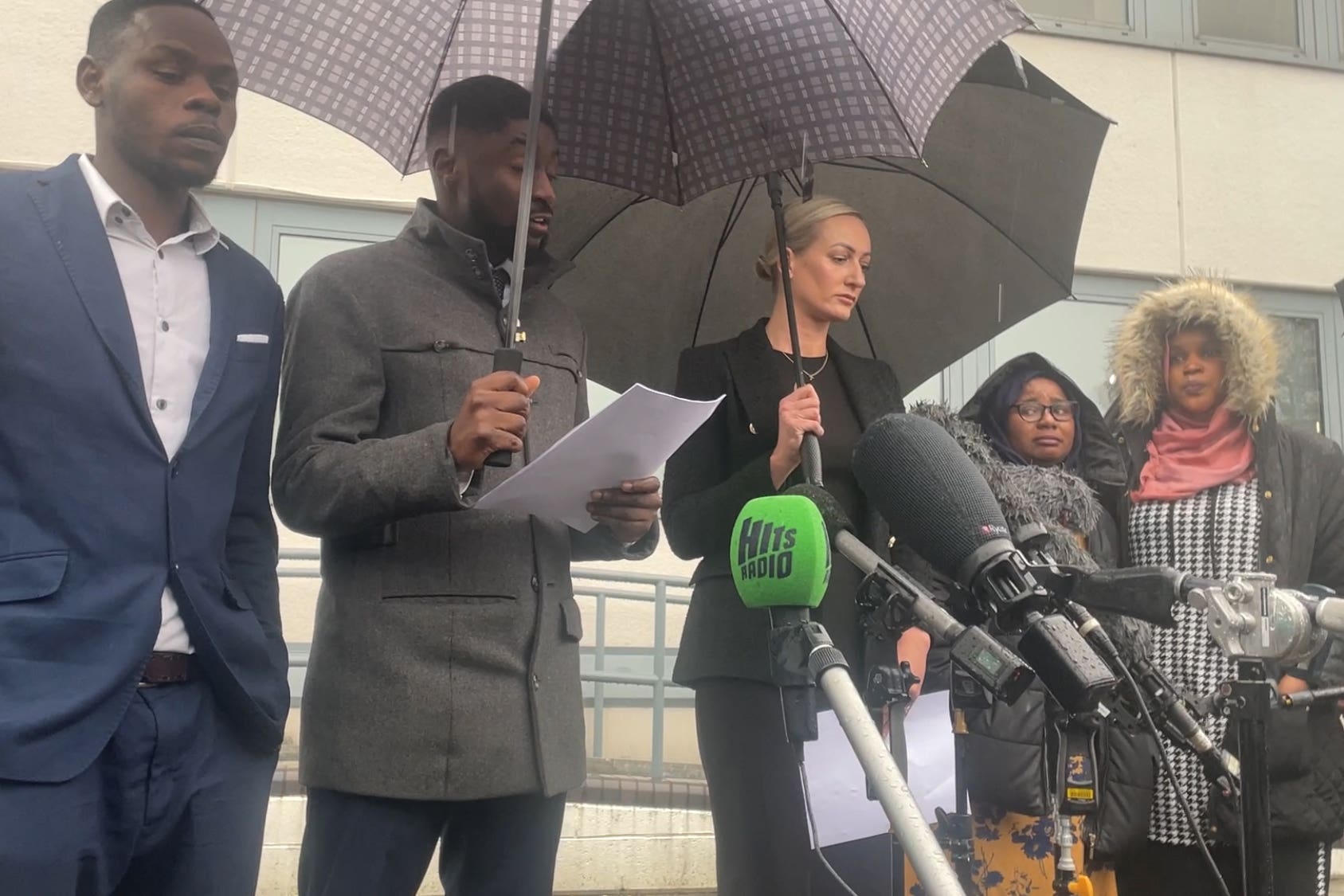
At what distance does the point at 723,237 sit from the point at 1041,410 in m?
1.02

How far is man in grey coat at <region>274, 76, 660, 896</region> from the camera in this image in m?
2.33

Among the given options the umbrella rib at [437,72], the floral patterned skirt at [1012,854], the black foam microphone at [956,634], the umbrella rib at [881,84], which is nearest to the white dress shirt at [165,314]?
the umbrella rib at [437,72]

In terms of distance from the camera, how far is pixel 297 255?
7371 mm

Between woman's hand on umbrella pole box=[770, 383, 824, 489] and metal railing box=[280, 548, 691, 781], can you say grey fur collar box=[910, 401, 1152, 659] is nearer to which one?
woman's hand on umbrella pole box=[770, 383, 824, 489]

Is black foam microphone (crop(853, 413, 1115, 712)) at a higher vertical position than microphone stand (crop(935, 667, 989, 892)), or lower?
higher

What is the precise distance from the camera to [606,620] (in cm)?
673

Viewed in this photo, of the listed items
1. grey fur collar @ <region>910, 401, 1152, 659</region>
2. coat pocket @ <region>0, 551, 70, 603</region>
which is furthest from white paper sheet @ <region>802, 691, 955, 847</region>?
coat pocket @ <region>0, 551, 70, 603</region>

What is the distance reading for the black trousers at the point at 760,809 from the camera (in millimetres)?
2799

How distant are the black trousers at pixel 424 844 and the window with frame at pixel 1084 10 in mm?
7282

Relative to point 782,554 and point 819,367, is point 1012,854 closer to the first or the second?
point 819,367

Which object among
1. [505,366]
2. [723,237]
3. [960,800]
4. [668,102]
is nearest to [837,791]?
[960,800]

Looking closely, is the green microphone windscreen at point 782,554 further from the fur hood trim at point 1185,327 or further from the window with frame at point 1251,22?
the window with frame at point 1251,22

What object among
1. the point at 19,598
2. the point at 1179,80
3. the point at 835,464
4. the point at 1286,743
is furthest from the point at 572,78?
the point at 1179,80

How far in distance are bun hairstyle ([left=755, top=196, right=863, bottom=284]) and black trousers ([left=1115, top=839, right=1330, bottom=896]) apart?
1865mm
